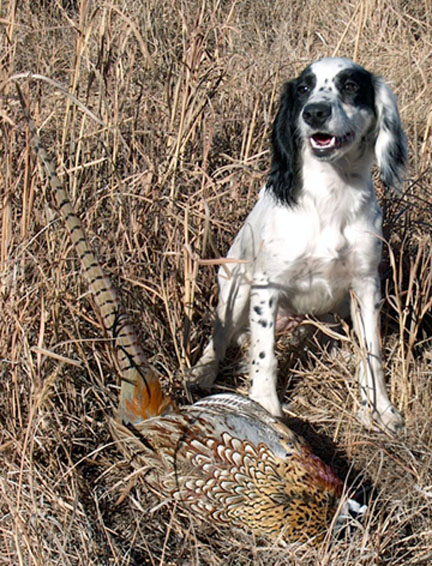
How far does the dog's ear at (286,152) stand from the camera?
9.25ft

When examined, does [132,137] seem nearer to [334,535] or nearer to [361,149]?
[361,149]

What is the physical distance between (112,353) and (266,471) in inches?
24.2

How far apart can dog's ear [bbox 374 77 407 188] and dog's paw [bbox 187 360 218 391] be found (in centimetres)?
96

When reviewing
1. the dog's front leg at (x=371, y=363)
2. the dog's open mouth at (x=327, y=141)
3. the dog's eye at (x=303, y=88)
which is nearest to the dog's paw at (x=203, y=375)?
the dog's front leg at (x=371, y=363)

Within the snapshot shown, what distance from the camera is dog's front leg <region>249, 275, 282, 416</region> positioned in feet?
9.36

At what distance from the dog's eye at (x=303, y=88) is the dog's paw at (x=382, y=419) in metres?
1.14

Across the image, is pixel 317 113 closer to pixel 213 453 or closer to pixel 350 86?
pixel 350 86

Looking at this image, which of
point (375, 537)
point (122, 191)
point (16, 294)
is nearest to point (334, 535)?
point (375, 537)

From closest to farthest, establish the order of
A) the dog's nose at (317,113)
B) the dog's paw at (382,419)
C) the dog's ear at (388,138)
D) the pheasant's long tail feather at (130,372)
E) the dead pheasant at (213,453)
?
1. the dead pheasant at (213,453)
2. the pheasant's long tail feather at (130,372)
3. the dog's nose at (317,113)
4. the dog's paw at (382,419)
5. the dog's ear at (388,138)

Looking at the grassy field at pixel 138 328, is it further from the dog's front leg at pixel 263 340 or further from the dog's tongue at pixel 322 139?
the dog's tongue at pixel 322 139

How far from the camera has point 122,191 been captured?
267cm

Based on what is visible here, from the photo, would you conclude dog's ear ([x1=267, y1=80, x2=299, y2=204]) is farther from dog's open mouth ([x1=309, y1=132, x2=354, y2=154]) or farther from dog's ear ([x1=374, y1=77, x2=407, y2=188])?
dog's ear ([x1=374, y1=77, x2=407, y2=188])

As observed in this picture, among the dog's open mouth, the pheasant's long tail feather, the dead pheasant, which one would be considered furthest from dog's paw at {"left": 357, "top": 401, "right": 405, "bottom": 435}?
the dog's open mouth

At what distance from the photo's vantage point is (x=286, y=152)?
2844 millimetres
